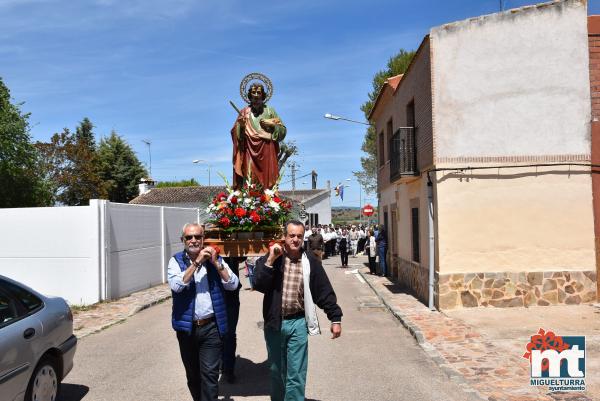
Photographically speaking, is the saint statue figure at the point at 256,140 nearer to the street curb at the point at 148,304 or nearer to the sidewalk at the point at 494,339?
the sidewalk at the point at 494,339

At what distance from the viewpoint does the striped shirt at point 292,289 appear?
4.88 meters

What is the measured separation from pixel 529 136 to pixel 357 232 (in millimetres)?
22608

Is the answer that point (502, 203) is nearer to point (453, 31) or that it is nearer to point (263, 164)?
point (453, 31)

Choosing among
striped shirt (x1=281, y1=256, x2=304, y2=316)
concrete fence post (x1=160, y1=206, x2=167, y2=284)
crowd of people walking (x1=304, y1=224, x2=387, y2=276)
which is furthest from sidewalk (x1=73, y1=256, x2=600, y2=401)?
concrete fence post (x1=160, y1=206, x2=167, y2=284)

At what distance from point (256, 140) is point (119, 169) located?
44.3 m

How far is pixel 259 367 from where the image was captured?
7.23 metres

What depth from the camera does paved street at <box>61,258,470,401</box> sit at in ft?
19.8

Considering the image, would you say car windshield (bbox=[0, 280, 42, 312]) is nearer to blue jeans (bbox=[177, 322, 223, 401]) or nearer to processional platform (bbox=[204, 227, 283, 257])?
blue jeans (bbox=[177, 322, 223, 401])

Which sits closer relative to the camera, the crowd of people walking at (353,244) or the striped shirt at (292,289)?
the striped shirt at (292,289)

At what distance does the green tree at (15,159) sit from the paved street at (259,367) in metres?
19.0

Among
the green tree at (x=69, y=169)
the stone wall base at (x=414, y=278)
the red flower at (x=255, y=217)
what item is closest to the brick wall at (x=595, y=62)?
the stone wall base at (x=414, y=278)

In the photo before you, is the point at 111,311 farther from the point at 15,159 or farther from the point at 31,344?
the point at 15,159

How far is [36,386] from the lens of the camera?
508 centimetres

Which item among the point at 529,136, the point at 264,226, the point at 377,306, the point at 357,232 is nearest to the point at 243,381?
the point at 264,226
